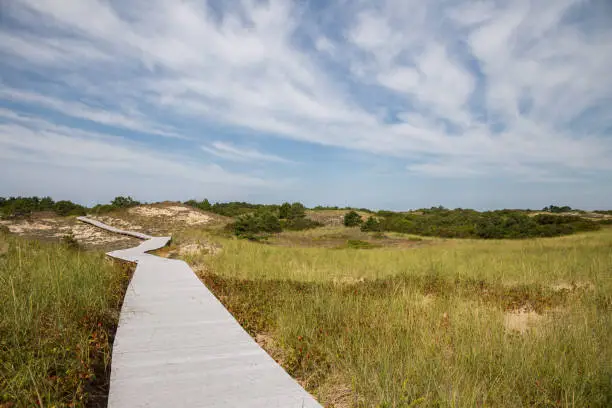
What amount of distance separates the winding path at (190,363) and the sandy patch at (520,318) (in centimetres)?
390

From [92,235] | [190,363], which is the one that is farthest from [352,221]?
[190,363]

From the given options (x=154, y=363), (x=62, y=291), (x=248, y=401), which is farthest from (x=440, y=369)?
(x=62, y=291)

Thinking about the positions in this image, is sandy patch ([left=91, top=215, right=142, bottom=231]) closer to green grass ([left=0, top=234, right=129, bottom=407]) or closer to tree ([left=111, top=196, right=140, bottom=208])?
tree ([left=111, top=196, right=140, bottom=208])

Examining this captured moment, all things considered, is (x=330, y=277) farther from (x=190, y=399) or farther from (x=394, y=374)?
(x=190, y=399)

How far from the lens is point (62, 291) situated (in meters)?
4.91

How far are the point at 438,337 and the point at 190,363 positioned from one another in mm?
2838

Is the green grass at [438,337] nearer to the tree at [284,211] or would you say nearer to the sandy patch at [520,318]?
the sandy patch at [520,318]

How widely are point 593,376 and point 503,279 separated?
622 centimetres

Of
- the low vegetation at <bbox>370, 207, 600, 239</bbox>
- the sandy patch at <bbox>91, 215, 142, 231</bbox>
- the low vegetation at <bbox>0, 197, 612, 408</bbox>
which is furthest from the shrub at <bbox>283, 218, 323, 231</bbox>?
the low vegetation at <bbox>0, 197, 612, 408</bbox>

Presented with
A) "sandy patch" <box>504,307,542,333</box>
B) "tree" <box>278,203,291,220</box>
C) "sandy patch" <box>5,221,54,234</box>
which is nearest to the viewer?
"sandy patch" <box>504,307,542,333</box>

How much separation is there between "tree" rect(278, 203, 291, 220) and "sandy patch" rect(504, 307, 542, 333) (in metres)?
27.5

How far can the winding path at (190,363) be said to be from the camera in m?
2.84

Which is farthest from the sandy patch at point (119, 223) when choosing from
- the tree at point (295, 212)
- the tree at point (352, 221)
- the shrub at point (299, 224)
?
the tree at point (352, 221)

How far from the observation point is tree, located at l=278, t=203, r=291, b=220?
3394cm
